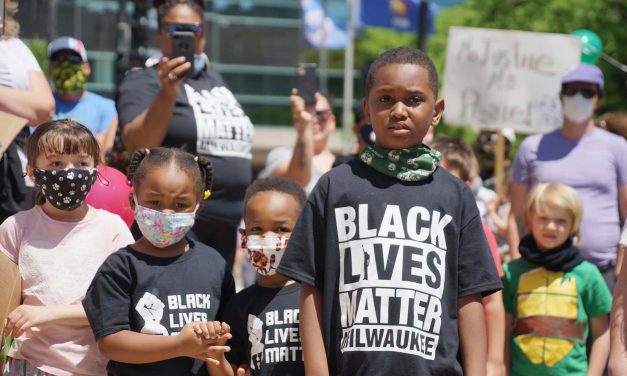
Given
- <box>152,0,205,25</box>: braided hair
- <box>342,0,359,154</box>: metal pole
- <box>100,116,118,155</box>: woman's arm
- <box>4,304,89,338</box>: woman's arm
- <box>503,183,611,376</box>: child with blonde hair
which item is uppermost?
<box>152,0,205,25</box>: braided hair

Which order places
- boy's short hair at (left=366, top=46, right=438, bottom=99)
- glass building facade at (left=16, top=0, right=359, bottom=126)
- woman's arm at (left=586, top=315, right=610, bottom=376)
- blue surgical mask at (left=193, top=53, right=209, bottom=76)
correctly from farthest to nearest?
glass building facade at (left=16, top=0, right=359, bottom=126) → woman's arm at (left=586, top=315, right=610, bottom=376) → blue surgical mask at (left=193, top=53, right=209, bottom=76) → boy's short hair at (left=366, top=46, right=438, bottom=99)

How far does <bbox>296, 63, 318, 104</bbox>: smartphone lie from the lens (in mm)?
6270

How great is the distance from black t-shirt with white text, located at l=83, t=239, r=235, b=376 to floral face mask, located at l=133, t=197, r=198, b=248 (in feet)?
0.31

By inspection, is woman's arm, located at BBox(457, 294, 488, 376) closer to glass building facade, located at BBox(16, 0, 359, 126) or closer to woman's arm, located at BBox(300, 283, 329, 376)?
woman's arm, located at BBox(300, 283, 329, 376)

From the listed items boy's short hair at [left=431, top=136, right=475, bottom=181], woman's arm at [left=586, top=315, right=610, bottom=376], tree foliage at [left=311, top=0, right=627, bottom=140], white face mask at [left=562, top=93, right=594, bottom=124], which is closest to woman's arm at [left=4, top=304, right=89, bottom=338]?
boy's short hair at [left=431, top=136, right=475, bottom=181]

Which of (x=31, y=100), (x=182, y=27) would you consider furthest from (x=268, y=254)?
(x=182, y=27)

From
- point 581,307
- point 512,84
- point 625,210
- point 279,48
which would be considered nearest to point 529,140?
point 625,210

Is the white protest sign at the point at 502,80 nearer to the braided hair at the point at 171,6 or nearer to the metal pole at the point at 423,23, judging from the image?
the metal pole at the point at 423,23

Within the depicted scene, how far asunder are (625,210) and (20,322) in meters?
3.97

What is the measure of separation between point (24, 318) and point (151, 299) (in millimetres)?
489

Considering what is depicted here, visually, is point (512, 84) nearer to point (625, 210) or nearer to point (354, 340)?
point (625, 210)

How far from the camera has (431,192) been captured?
3.91 meters

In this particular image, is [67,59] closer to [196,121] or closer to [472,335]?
[196,121]

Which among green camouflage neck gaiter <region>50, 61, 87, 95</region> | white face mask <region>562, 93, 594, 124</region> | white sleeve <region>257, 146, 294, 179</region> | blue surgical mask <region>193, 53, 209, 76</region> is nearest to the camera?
blue surgical mask <region>193, 53, 209, 76</region>
